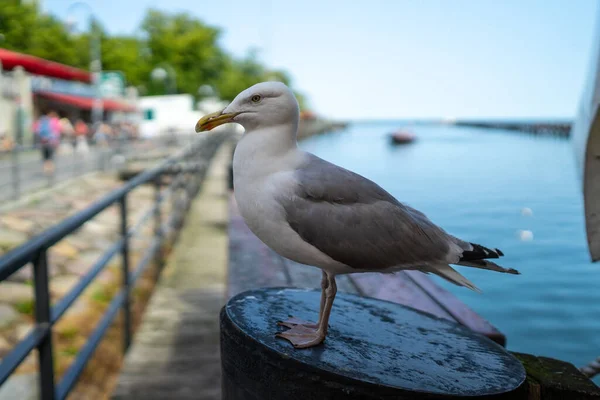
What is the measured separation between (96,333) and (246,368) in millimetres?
2039

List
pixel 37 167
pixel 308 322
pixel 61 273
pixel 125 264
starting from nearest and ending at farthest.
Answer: pixel 308 322 < pixel 125 264 < pixel 61 273 < pixel 37 167

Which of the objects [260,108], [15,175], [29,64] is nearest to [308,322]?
[260,108]

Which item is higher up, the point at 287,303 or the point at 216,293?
the point at 287,303

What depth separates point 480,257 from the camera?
1699mm

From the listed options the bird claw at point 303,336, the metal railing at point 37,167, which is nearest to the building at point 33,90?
the metal railing at point 37,167

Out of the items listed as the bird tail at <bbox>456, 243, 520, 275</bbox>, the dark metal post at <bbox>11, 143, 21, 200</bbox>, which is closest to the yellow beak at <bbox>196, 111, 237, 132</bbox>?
the bird tail at <bbox>456, 243, 520, 275</bbox>

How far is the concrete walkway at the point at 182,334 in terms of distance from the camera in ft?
11.9

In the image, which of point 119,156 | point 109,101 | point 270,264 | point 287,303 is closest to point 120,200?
point 270,264

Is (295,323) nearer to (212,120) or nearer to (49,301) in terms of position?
(212,120)

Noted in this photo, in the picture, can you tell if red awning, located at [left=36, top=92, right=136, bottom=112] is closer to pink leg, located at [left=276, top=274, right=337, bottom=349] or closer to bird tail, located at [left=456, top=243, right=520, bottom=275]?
pink leg, located at [left=276, top=274, right=337, bottom=349]

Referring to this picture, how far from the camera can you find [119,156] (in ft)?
63.7

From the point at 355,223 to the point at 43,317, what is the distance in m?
1.50

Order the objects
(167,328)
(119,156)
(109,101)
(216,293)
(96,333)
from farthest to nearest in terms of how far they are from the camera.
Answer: (109,101), (119,156), (216,293), (167,328), (96,333)

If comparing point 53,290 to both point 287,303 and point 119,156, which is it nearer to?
point 287,303
